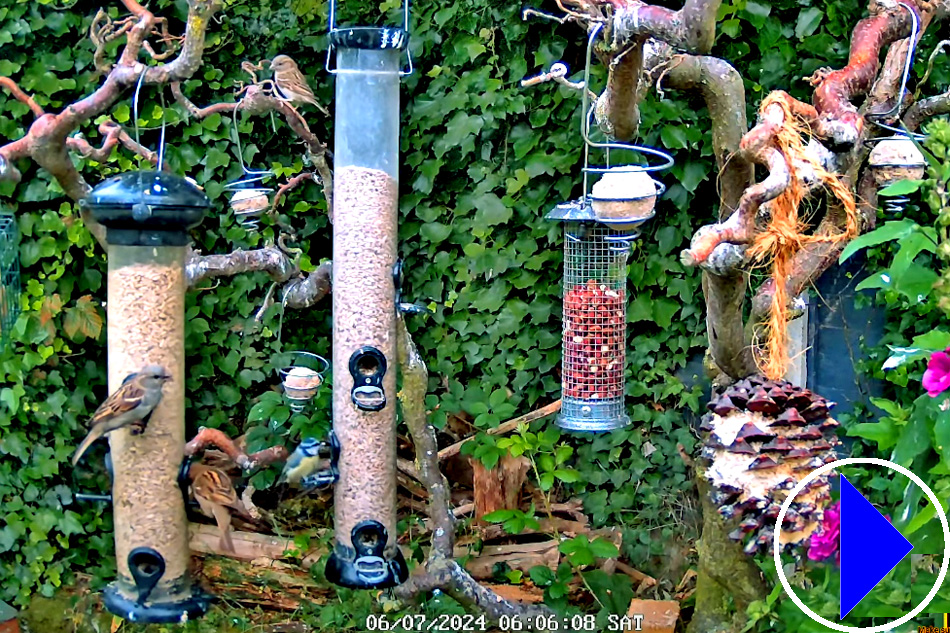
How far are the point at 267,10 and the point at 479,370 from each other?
158 cm

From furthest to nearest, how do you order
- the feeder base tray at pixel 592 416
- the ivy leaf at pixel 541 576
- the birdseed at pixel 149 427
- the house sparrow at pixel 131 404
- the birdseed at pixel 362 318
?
1. the ivy leaf at pixel 541 576
2. the feeder base tray at pixel 592 416
3. the birdseed at pixel 362 318
4. the birdseed at pixel 149 427
5. the house sparrow at pixel 131 404

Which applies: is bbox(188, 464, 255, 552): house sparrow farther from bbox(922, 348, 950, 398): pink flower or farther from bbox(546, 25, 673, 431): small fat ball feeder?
bbox(922, 348, 950, 398): pink flower

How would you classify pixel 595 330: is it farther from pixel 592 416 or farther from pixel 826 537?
pixel 826 537

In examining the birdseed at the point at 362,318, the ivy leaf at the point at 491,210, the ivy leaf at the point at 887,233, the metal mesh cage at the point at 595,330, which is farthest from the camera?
the ivy leaf at the point at 491,210

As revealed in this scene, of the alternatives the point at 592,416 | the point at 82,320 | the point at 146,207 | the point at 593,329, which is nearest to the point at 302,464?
the point at 146,207

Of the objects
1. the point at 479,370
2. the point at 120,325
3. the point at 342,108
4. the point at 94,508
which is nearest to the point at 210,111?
the point at 342,108

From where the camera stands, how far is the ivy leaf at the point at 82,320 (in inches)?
151

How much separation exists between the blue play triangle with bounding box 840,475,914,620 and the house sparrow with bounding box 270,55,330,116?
208 centimetres

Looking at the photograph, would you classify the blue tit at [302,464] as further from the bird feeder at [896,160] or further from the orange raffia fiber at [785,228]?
the bird feeder at [896,160]

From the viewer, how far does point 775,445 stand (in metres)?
2.04

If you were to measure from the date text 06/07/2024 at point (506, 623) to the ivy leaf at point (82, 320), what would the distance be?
1.50 meters

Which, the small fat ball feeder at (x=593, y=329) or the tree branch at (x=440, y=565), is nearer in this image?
the small fat ball feeder at (x=593, y=329)

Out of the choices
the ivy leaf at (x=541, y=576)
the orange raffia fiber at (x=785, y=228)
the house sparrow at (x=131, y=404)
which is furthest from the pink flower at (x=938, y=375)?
the ivy leaf at (x=541, y=576)

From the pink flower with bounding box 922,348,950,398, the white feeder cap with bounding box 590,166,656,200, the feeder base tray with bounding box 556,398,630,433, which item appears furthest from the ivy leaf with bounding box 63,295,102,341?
the pink flower with bounding box 922,348,950,398
